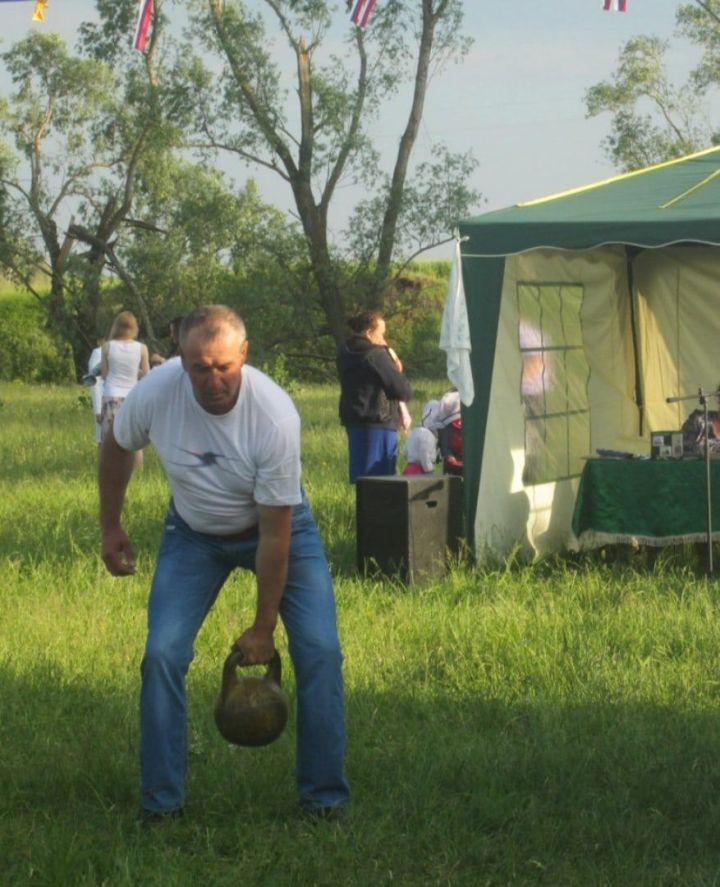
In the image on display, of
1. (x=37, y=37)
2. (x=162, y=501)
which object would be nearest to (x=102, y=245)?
(x=37, y=37)

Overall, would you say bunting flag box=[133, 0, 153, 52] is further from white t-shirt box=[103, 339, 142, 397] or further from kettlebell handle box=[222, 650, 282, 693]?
kettlebell handle box=[222, 650, 282, 693]

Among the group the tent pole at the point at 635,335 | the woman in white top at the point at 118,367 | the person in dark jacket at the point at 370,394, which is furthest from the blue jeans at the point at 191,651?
the woman in white top at the point at 118,367

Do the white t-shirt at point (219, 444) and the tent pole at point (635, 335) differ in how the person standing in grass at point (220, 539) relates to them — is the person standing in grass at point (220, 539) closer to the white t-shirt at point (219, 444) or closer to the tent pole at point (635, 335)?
the white t-shirt at point (219, 444)

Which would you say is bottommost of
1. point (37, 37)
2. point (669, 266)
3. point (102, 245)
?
point (669, 266)

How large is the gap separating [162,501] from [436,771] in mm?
7577

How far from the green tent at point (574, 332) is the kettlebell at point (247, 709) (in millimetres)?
5122

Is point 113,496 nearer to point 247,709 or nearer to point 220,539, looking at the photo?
point 220,539

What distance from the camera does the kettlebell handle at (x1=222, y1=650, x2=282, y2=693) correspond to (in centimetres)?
491

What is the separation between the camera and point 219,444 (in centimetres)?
482

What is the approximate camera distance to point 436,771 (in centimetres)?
557

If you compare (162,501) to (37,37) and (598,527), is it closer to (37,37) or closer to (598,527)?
(598,527)

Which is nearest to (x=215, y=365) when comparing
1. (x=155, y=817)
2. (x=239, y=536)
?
(x=239, y=536)

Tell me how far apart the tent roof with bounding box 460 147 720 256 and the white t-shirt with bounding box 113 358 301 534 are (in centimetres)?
515

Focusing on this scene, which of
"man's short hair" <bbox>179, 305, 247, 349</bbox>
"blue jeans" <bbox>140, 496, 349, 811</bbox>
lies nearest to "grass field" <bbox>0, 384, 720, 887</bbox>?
"blue jeans" <bbox>140, 496, 349, 811</bbox>
